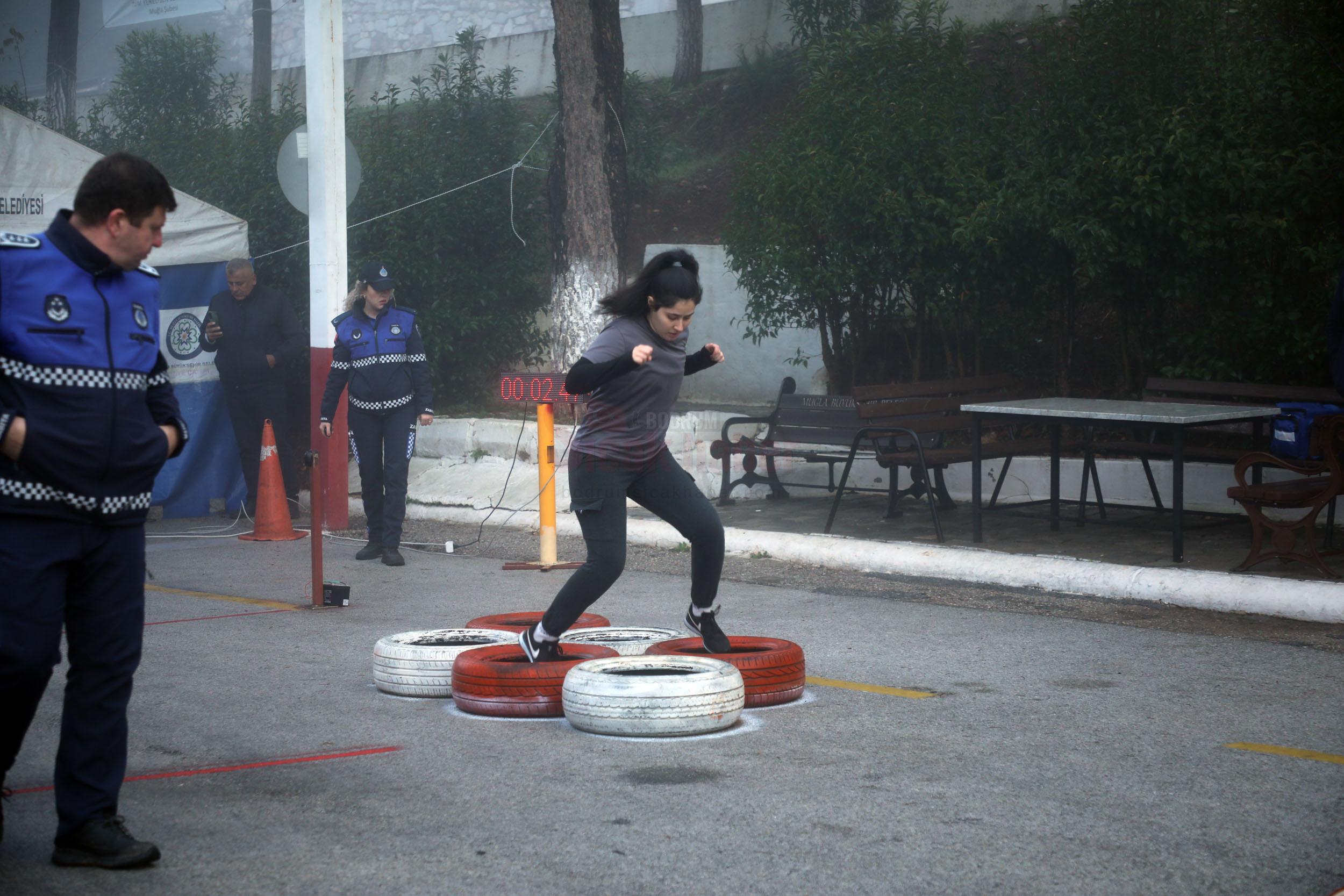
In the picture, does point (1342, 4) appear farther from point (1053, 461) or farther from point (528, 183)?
point (528, 183)

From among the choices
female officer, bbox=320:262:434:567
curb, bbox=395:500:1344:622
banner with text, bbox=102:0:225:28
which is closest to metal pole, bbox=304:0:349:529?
female officer, bbox=320:262:434:567

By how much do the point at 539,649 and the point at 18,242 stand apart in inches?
111

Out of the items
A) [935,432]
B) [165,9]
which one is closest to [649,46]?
[165,9]

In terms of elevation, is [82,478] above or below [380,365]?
below

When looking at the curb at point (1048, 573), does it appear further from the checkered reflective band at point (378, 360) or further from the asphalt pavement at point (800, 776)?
the checkered reflective band at point (378, 360)

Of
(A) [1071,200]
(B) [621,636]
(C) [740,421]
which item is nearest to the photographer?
(B) [621,636]

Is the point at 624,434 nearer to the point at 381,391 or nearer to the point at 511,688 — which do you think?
the point at 511,688

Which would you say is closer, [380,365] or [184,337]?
[380,365]

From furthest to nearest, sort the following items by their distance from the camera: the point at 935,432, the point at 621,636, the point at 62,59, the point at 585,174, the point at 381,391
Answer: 1. the point at 62,59
2. the point at 585,174
3. the point at 935,432
4. the point at 381,391
5. the point at 621,636

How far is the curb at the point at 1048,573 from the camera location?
7.79m

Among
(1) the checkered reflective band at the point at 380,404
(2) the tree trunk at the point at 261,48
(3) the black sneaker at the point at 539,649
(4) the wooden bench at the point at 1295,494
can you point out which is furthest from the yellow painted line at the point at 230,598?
(2) the tree trunk at the point at 261,48

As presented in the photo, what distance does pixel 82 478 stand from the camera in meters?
3.76

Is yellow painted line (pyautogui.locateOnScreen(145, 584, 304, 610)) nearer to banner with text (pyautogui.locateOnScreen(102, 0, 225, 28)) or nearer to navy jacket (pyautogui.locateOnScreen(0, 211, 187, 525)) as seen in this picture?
navy jacket (pyautogui.locateOnScreen(0, 211, 187, 525))

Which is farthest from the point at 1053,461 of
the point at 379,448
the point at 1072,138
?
the point at 379,448
